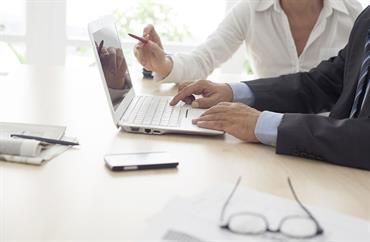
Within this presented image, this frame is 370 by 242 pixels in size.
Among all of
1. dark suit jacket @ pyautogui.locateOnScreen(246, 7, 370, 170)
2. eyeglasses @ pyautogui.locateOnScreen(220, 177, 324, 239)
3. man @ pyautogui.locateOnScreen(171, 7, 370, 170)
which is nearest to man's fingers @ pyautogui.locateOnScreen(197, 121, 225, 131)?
man @ pyautogui.locateOnScreen(171, 7, 370, 170)

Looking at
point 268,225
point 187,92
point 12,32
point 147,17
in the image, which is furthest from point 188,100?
point 12,32

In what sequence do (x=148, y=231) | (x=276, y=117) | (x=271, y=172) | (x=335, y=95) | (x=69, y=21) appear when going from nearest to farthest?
(x=148, y=231), (x=271, y=172), (x=276, y=117), (x=335, y=95), (x=69, y=21)

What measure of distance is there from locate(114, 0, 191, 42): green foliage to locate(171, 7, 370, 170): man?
1524mm

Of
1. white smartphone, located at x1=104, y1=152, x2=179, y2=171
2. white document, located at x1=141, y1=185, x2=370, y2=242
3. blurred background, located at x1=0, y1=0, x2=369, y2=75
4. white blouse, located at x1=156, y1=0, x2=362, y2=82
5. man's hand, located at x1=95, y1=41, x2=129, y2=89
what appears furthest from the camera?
blurred background, located at x1=0, y1=0, x2=369, y2=75

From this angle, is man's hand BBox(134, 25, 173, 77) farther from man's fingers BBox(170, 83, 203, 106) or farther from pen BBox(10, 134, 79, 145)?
pen BBox(10, 134, 79, 145)

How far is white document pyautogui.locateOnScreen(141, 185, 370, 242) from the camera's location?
723mm

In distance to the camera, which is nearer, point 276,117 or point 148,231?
point 148,231

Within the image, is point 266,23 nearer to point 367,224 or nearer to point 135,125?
point 135,125

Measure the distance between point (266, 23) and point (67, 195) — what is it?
1.31 m

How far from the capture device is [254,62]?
2076 mm

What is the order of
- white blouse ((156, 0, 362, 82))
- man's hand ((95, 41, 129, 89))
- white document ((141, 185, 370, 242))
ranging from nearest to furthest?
white document ((141, 185, 370, 242)) → man's hand ((95, 41, 129, 89)) → white blouse ((156, 0, 362, 82))

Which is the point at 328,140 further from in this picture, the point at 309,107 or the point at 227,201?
the point at 309,107

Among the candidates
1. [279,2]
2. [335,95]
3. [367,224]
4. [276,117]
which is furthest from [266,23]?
[367,224]

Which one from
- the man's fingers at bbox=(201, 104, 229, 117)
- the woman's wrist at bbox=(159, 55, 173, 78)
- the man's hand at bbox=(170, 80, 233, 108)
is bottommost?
the woman's wrist at bbox=(159, 55, 173, 78)
